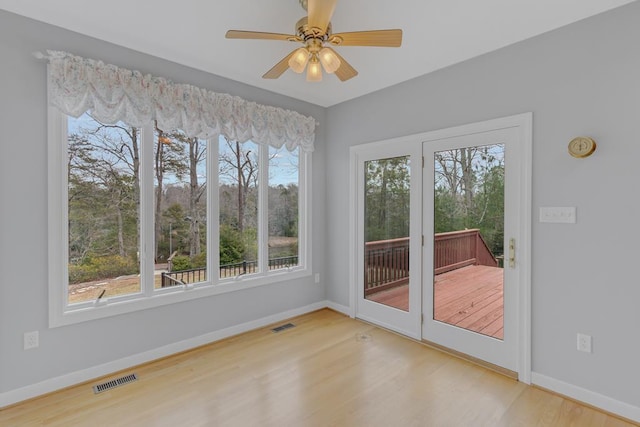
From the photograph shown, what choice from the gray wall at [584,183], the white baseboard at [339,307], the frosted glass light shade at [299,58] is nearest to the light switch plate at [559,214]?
the gray wall at [584,183]

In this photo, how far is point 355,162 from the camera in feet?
12.8

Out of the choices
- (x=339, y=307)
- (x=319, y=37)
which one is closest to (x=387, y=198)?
(x=339, y=307)

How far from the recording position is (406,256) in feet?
11.1

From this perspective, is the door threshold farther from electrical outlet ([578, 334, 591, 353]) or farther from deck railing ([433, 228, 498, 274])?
deck railing ([433, 228, 498, 274])

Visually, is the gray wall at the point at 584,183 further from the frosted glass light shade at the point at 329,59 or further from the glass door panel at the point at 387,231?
the frosted glass light shade at the point at 329,59

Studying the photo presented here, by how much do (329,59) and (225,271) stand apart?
2.40m

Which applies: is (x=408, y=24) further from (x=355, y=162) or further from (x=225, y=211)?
(x=225, y=211)

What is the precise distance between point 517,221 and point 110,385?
3566mm

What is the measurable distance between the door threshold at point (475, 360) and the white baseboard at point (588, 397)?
0.16 meters

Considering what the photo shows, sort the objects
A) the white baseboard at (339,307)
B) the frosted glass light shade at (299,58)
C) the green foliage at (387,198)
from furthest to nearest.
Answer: the white baseboard at (339,307)
the green foliage at (387,198)
the frosted glass light shade at (299,58)

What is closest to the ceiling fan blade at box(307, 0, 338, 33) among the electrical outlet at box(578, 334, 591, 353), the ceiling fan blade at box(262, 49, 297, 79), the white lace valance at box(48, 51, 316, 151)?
the ceiling fan blade at box(262, 49, 297, 79)

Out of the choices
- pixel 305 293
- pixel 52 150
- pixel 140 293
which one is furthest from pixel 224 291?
pixel 52 150

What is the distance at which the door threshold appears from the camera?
8.48ft

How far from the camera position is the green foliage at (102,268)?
8.27ft
